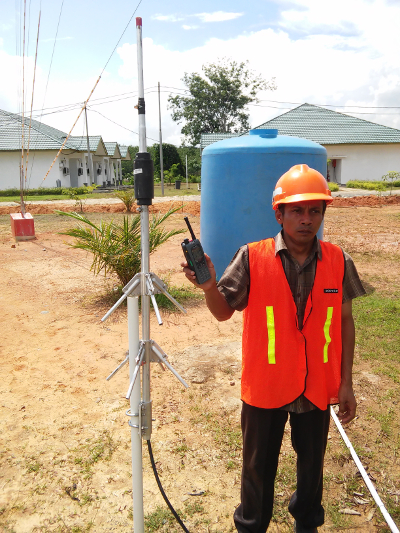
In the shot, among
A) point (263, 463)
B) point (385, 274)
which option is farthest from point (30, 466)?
point (385, 274)

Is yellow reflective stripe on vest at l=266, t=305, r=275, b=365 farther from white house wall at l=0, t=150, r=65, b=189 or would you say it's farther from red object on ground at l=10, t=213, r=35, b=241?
white house wall at l=0, t=150, r=65, b=189

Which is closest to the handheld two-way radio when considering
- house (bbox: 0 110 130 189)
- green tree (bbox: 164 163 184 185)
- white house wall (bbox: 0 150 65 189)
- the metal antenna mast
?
the metal antenna mast

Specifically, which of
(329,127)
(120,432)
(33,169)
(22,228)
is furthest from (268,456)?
(329,127)

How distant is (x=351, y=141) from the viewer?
92.6 ft

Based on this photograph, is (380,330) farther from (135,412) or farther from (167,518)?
(135,412)

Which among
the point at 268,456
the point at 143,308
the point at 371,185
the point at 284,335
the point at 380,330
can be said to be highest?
the point at 371,185

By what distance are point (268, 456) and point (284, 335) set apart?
0.49 metres

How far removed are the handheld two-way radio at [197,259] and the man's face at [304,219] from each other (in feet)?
1.24

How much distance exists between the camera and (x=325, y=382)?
1763 mm

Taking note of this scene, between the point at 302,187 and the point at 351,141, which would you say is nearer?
the point at 302,187

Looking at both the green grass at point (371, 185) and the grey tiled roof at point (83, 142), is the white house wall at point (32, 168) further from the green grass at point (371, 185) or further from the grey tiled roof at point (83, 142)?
the green grass at point (371, 185)

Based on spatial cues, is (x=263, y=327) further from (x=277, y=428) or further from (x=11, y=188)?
(x=11, y=188)

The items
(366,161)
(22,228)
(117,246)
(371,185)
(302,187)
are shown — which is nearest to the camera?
(302,187)

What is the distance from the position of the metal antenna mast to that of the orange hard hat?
49 centimetres
